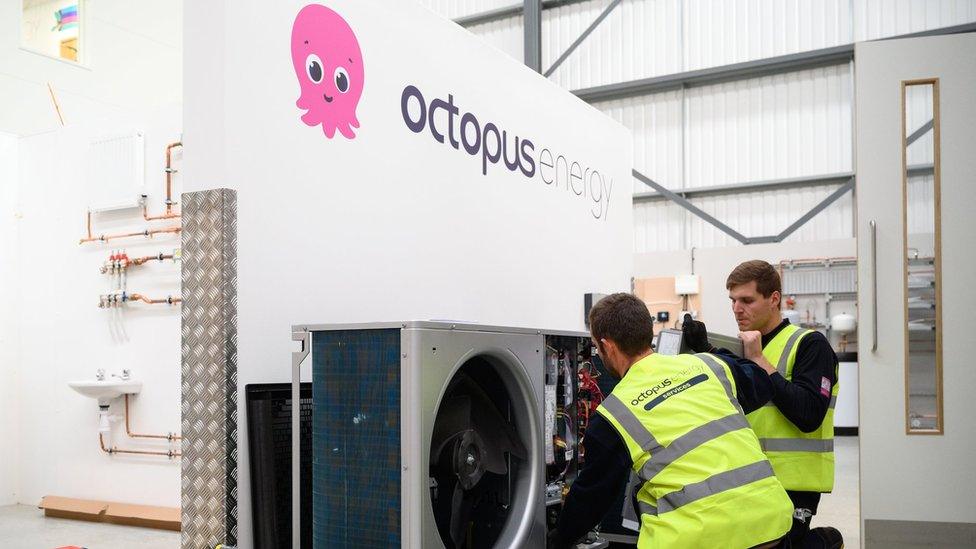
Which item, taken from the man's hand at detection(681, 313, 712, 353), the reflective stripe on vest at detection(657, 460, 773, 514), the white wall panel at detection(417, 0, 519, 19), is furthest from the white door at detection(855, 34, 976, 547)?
the white wall panel at detection(417, 0, 519, 19)

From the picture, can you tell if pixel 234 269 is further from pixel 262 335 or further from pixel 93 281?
pixel 93 281

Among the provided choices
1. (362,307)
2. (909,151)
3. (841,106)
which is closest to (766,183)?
(841,106)

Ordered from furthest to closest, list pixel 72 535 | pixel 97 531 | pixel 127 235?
pixel 127 235, pixel 97 531, pixel 72 535

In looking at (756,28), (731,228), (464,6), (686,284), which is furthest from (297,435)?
(464,6)

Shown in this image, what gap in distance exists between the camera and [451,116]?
375 centimetres

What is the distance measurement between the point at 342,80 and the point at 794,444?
215 cm

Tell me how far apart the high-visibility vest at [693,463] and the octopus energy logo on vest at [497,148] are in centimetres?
181

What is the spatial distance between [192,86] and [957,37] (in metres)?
3.82

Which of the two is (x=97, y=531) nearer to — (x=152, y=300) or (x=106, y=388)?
(x=106, y=388)

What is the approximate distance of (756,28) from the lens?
11.2 m

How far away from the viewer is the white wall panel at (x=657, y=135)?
11.8 m

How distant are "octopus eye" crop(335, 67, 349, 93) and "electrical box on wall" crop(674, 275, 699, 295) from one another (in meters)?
8.36

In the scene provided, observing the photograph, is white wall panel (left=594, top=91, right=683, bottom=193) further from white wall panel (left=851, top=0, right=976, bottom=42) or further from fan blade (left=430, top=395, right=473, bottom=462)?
fan blade (left=430, top=395, right=473, bottom=462)

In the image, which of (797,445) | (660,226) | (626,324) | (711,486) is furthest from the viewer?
(660,226)
